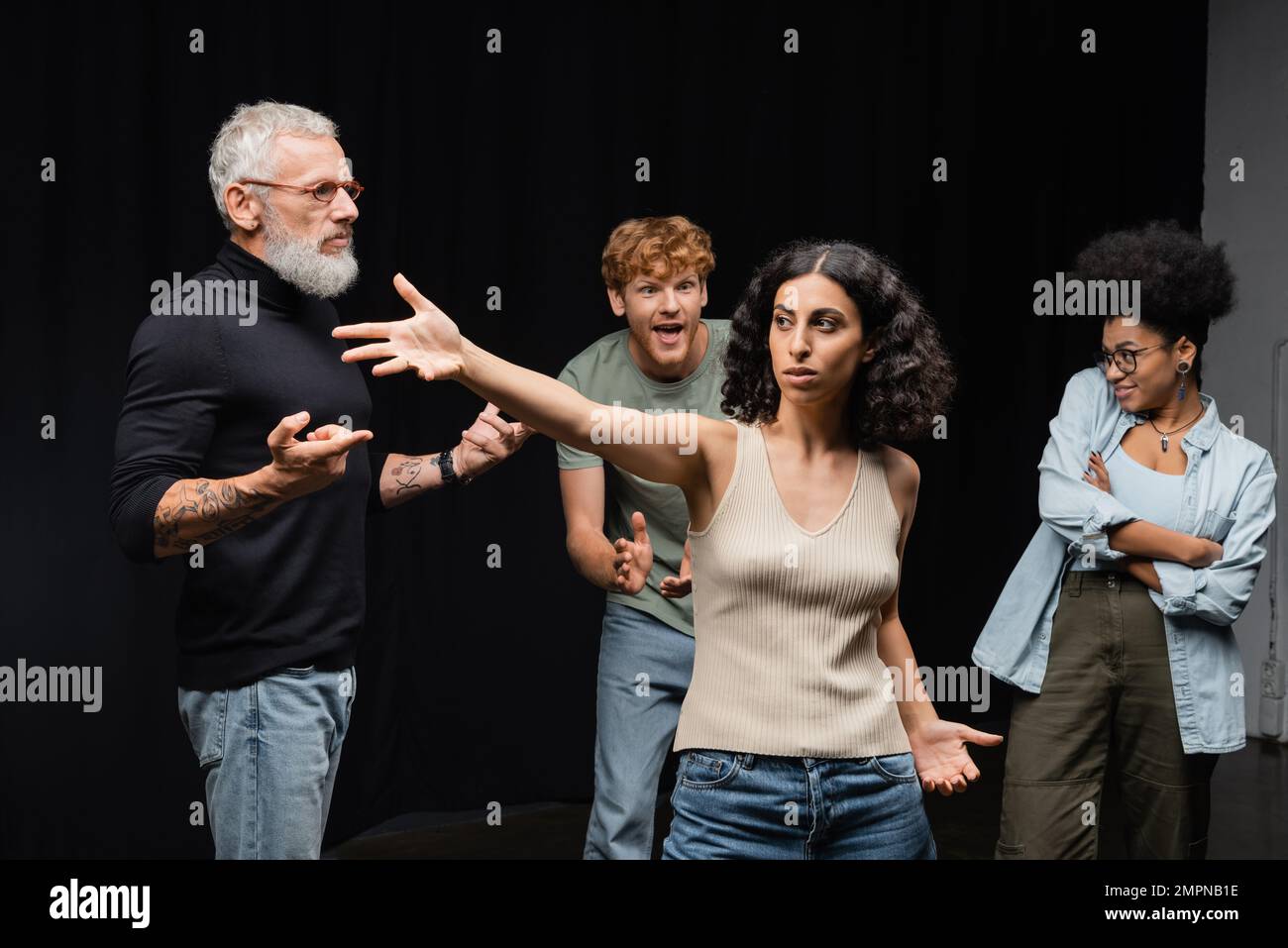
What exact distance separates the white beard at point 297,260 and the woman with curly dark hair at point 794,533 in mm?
465

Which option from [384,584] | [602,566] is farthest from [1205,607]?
[384,584]

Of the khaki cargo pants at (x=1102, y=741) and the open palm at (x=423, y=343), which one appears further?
the khaki cargo pants at (x=1102, y=741)

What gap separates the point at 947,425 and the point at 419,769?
9.01 ft

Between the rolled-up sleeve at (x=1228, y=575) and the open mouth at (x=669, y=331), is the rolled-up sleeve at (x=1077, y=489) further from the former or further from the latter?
the open mouth at (x=669, y=331)

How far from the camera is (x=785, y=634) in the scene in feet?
6.66

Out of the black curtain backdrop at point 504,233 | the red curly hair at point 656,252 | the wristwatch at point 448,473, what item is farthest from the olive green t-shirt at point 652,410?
the black curtain backdrop at point 504,233

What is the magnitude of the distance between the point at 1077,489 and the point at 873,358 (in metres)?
1.05

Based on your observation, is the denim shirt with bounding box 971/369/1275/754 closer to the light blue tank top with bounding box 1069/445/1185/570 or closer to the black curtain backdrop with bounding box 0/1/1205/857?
the light blue tank top with bounding box 1069/445/1185/570

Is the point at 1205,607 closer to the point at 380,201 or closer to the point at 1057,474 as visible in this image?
the point at 1057,474

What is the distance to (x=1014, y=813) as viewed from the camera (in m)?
3.07

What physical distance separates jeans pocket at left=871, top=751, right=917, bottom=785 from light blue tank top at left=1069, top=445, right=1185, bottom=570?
3.82ft

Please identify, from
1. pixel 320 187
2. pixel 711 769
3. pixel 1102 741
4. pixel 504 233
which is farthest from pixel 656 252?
pixel 504 233

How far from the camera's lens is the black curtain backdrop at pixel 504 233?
12.1 feet
